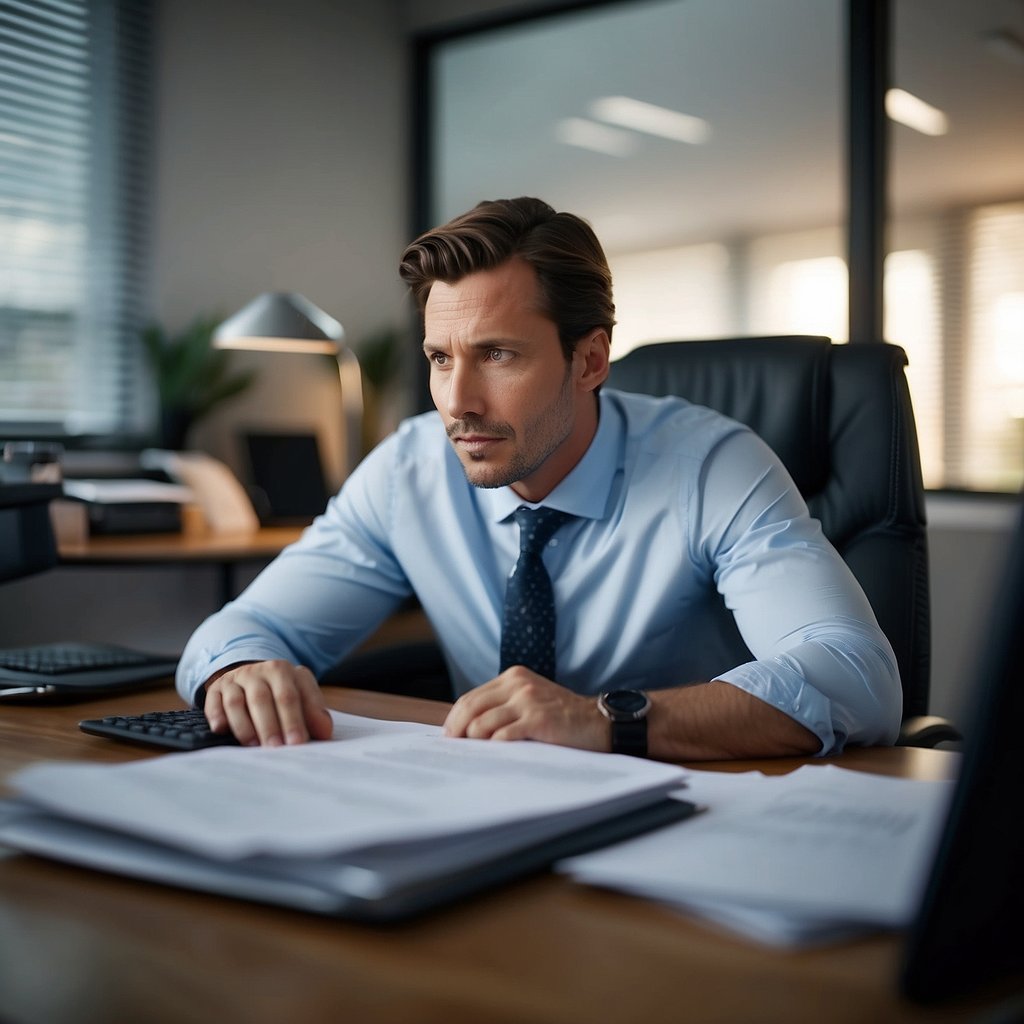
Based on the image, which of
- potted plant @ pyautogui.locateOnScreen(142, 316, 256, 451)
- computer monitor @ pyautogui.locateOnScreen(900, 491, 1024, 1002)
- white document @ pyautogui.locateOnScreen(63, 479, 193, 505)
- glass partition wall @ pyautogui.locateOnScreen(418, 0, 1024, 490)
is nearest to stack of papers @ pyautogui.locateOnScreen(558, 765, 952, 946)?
computer monitor @ pyautogui.locateOnScreen(900, 491, 1024, 1002)

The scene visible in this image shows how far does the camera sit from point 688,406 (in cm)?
162

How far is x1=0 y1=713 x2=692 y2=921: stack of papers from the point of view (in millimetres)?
587

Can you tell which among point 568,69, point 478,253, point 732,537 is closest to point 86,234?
A: point 568,69

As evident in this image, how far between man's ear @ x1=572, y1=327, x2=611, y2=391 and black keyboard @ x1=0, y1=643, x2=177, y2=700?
0.67m

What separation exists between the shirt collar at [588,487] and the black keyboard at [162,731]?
1.99ft

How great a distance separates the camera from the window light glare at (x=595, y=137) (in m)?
3.94

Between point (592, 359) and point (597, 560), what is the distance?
0.99 ft

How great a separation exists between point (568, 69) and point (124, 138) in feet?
5.27

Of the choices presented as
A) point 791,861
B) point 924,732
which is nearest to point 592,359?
point 924,732

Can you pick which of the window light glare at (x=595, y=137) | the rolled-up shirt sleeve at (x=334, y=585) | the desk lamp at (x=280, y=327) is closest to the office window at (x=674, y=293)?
the window light glare at (x=595, y=137)

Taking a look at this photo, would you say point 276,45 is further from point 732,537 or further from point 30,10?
point 732,537

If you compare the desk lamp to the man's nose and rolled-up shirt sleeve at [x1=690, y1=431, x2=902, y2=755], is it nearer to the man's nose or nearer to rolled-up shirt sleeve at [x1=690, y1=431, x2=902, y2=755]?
the man's nose

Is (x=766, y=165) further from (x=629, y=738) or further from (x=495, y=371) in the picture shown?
(x=629, y=738)

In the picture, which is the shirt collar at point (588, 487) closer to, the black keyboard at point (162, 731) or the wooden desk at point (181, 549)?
the black keyboard at point (162, 731)
